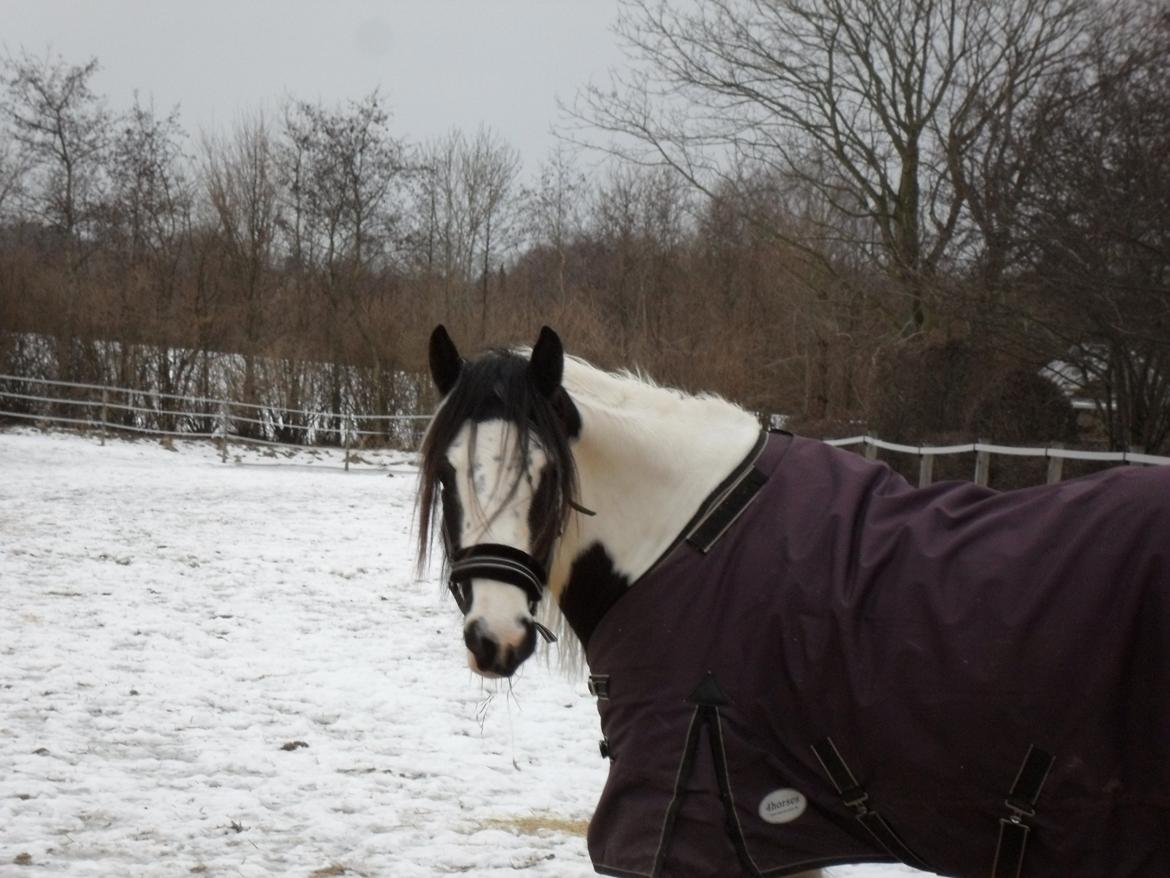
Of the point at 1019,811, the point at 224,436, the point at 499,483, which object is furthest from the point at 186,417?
A: the point at 1019,811

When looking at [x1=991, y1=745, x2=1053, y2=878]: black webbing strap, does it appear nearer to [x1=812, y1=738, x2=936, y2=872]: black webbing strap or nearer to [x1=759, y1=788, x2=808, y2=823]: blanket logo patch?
[x1=812, y1=738, x2=936, y2=872]: black webbing strap

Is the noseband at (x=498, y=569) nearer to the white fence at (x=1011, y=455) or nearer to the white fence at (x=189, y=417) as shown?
the white fence at (x=1011, y=455)

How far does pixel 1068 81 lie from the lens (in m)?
7.39

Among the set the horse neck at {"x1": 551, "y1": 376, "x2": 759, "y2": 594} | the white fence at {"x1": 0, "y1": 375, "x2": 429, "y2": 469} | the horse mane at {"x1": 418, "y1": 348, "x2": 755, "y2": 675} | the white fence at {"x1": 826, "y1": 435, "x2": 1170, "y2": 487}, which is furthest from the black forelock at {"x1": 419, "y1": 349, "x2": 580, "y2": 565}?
the white fence at {"x1": 0, "y1": 375, "x2": 429, "y2": 469}

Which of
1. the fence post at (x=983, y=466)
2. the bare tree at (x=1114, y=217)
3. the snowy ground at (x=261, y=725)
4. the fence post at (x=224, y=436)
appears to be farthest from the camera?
the fence post at (x=224, y=436)

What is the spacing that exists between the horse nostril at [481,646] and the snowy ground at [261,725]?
37cm

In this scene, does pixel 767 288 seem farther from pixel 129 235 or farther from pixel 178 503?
pixel 129 235

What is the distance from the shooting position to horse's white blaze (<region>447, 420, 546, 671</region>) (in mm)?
2012

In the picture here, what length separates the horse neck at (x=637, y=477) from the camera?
2.32m

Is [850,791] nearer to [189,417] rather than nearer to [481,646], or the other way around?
[481,646]

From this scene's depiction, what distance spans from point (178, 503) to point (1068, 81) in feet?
34.3

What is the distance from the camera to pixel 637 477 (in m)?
2.38

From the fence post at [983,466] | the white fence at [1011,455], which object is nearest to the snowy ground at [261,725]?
the white fence at [1011,455]

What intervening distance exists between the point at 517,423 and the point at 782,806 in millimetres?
985
